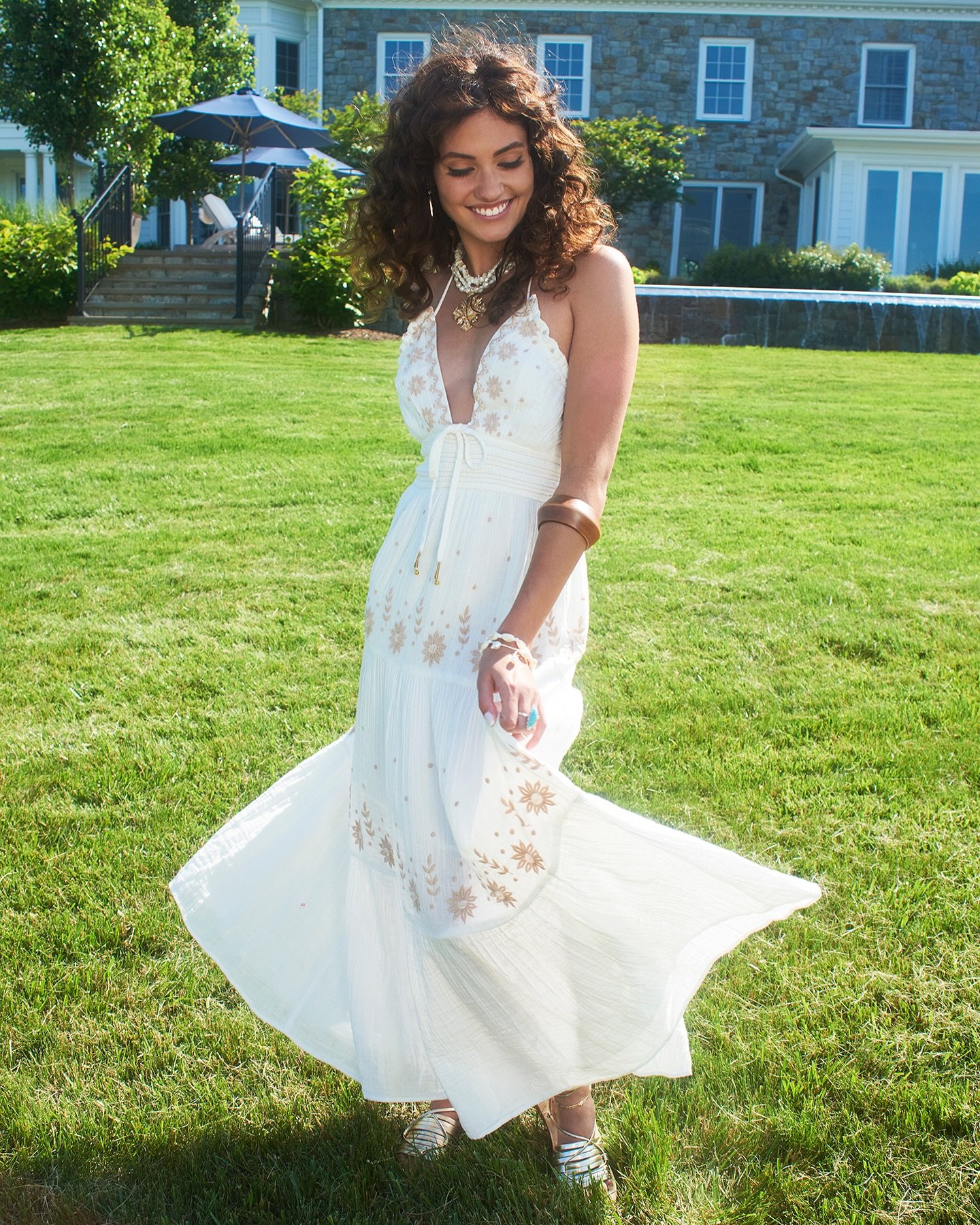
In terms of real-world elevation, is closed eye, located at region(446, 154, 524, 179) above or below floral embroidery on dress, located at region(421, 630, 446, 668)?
above

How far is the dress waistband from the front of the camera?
1.86 meters

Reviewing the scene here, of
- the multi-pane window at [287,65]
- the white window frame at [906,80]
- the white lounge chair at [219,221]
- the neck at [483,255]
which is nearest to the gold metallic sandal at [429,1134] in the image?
the neck at [483,255]

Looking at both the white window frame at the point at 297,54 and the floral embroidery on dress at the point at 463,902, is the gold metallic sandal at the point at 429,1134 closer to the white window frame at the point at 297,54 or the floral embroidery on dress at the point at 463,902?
the floral embroidery on dress at the point at 463,902

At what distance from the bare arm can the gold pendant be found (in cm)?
20

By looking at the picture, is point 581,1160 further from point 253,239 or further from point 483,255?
point 253,239

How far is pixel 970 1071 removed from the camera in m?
2.22

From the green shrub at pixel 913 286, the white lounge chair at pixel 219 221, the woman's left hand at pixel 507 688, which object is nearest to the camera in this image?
the woman's left hand at pixel 507 688

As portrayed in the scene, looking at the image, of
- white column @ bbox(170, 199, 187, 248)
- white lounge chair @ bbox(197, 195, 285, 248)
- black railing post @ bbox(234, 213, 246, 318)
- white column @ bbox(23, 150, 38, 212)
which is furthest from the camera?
white column @ bbox(23, 150, 38, 212)

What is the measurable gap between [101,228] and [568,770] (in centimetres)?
1327

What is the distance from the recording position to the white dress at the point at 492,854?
5.74ft

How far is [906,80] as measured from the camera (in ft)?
74.4

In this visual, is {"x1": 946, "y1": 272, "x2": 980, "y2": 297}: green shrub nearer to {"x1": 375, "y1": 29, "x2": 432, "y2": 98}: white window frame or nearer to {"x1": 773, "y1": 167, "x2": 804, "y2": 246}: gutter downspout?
{"x1": 773, "y1": 167, "x2": 804, "y2": 246}: gutter downspout

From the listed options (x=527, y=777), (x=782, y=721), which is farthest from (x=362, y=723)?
(x=782, y=721)

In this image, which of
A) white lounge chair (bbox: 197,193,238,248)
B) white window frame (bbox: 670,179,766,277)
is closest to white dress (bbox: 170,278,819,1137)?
white lounge chair (bbox: 197,193,238,248)
